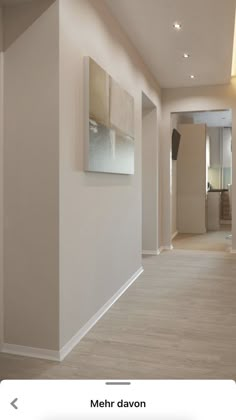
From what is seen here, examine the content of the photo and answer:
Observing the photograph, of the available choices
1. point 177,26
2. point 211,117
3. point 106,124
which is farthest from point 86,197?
point 211,117

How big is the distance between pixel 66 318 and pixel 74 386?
225 cm

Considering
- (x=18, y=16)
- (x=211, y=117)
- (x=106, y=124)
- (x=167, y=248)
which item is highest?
(x=211, y=117)

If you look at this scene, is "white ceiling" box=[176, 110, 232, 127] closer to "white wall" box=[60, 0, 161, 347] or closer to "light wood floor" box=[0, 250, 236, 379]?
"white wall" box=[60, 0, 161, 347]

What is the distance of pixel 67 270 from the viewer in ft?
8.76

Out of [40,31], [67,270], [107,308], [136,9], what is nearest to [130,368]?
[67,270]

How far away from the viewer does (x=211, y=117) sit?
10.6 meters

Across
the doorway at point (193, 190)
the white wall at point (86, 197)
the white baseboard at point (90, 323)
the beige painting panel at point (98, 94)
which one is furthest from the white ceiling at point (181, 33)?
the doorway at point (193, 190)

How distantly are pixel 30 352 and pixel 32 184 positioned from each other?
1136mm

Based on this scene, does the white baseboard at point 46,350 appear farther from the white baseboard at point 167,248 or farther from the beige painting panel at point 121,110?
the white baseboard at point 167,248

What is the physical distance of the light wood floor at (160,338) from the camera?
238 centimetres

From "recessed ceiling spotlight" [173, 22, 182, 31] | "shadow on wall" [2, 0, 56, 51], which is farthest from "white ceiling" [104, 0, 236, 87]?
"shadow on wall" [2, 0, 56, 51]

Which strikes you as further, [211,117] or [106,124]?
[211,117]

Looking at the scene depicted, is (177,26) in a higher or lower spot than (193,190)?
higher

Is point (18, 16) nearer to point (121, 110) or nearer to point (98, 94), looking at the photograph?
point (98, 94)
